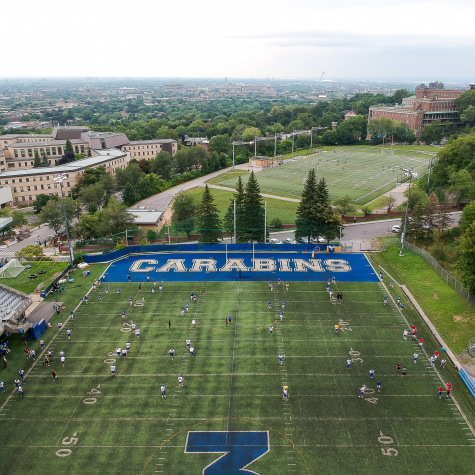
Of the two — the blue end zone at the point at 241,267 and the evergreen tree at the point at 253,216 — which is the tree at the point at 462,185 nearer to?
the blue end zone at the point at 241,267

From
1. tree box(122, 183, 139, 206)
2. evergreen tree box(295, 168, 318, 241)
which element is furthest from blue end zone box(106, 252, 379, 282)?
tree box(122, 183, 139, 206)

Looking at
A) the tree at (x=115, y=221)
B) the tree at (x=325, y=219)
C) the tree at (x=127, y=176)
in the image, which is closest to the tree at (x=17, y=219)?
the tree at (x=115, y=221)

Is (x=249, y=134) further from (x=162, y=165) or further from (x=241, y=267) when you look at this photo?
(x=241, y=267)

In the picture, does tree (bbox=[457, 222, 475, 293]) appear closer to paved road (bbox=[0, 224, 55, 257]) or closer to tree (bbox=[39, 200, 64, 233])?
paved road (bbox=[0, 224, 55, 257])

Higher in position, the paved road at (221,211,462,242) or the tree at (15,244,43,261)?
the tree at (15,244,43,261)

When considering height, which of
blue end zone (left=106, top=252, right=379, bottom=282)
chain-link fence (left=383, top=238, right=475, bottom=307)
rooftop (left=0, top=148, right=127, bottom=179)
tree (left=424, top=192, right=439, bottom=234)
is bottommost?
blue end zone (left=106, top=252, right=379, bottom=282)

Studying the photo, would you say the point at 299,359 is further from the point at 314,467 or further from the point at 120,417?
the point at 120,417

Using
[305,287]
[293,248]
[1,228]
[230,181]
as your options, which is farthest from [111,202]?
[230,181]
